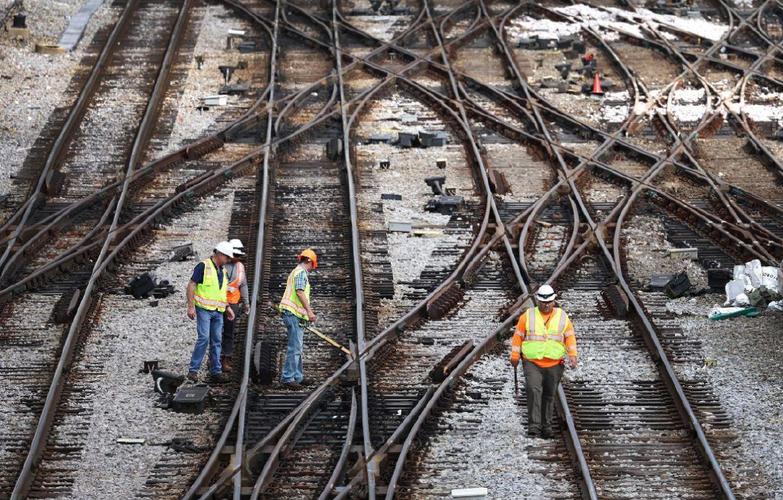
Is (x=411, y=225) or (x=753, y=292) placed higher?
(x=411, y=225)

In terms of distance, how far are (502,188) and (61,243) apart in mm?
6054

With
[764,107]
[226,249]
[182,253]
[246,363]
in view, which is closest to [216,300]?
[226,249]

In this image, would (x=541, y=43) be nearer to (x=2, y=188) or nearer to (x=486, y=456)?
(x=2, y=188)

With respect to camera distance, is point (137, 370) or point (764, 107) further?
point (764, 107)

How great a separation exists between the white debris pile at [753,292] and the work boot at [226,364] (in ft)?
17.5

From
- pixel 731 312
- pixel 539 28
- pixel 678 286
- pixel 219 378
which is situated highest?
pixel 539 28

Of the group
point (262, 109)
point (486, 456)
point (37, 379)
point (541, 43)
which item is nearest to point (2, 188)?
point (262, 109)

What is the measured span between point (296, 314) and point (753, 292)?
5.38 meters

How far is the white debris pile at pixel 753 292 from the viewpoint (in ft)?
50.1

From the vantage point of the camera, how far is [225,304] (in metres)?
13.4

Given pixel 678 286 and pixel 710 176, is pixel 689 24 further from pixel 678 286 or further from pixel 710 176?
pixel 678 286

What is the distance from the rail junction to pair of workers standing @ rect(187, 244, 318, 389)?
0.91 ft

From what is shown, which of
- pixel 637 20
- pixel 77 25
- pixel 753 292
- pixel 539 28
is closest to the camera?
pixel 753 292

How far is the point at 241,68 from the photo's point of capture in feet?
82.5
